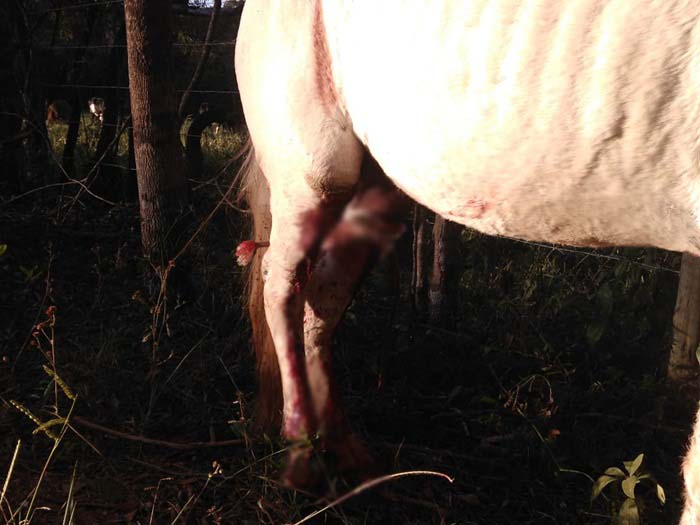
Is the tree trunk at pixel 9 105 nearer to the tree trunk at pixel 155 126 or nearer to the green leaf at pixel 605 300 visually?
the tree trunk at pixel 155 126

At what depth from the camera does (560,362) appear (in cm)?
272

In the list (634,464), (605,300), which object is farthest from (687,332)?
(634,464)

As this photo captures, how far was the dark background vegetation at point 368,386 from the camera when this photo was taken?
2.05 m

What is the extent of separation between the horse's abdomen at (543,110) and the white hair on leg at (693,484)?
0.40m

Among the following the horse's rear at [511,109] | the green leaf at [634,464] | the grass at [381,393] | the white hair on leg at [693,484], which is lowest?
the grass at [381,393]

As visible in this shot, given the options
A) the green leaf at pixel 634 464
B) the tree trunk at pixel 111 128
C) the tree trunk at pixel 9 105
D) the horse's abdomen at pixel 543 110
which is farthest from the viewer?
the tree trunk at pixel 111 128

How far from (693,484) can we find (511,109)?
84cm

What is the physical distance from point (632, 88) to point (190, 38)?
5026 millimetres

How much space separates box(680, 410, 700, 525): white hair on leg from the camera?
1.42m

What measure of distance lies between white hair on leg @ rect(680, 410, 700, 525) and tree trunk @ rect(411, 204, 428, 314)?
5.87 ft

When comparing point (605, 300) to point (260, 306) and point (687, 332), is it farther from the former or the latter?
point (260, 306)

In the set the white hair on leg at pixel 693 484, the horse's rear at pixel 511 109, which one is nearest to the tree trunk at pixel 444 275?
the horse's rear at pixel 511 109

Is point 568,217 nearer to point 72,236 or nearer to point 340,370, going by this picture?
point 340,370

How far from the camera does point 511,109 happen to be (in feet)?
4.66
